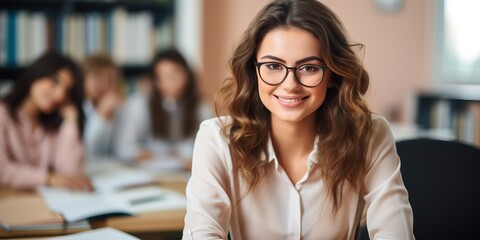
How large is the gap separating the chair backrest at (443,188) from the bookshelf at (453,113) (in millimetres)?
2387

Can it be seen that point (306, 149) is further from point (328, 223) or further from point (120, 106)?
point (120, 106)

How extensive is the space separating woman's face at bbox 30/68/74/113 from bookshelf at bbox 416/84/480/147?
8.25 ft

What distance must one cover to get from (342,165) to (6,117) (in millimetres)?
1591

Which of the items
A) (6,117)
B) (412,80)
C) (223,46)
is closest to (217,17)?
(223,46)

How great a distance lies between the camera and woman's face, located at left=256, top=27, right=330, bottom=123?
1.38m

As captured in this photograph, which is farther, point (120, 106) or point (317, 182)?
point (120, 106)

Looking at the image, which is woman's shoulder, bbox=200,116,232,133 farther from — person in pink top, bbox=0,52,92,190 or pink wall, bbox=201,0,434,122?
pink wall, bbox=201,0,434,122

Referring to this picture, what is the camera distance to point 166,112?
3496mm

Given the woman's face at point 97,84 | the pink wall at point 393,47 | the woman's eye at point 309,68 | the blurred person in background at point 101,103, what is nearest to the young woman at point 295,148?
the woman's eye at point 309,68

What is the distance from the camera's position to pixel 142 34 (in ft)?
13.7

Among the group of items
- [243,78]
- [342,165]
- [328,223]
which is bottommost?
[328,223]

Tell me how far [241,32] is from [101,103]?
1.16 m

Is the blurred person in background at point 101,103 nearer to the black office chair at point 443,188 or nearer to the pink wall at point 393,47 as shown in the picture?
the pink wall at point 393,47

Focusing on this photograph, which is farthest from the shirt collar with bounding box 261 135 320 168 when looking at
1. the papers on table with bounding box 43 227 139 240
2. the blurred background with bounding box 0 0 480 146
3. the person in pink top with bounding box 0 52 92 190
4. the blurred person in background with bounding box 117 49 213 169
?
the blurred person in background with bounding box 117 49 213 169
